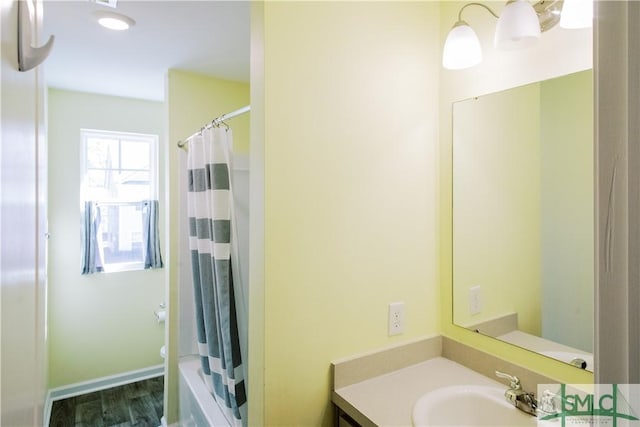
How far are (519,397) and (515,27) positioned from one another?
3.91 feet

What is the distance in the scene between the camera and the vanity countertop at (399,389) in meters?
1.11

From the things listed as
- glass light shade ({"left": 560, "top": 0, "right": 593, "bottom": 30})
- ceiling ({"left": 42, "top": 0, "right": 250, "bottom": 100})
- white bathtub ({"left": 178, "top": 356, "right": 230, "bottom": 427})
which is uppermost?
ceiling ({"left": 42, "top": 0, "right": 250, "bottom": 100})

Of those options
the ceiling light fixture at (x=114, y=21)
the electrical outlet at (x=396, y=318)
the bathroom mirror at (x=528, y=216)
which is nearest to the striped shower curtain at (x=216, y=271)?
the ceiling light fixture at (x=114, y=21)

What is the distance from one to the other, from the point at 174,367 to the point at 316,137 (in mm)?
2189

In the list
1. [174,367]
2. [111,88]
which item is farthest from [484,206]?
[111,88]

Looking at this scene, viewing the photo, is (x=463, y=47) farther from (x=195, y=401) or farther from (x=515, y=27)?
(x=195, y=401)

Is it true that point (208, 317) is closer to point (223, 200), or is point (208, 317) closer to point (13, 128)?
point (223, 200)

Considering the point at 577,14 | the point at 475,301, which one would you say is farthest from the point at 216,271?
the point at 577,14

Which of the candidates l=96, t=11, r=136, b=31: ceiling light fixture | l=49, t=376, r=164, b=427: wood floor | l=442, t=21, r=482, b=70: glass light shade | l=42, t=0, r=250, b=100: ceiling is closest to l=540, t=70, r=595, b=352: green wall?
l=442, t=21, r=482, b=70: glass light shade

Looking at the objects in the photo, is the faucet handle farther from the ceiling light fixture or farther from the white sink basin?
the ceiling light fixture

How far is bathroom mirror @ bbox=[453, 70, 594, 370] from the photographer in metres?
1.12

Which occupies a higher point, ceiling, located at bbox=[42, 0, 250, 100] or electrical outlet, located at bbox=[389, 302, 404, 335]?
ceiling, located at bbox=[42, 0, 250, 100]

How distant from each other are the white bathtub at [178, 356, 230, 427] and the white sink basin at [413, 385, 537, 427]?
116cm

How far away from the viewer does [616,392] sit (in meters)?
0.31
